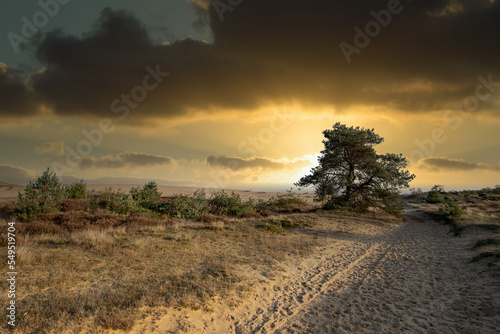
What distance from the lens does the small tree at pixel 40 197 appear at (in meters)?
15.3

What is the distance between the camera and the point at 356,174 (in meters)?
28.8

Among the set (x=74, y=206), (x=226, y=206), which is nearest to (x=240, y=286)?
(x=226, y=206)

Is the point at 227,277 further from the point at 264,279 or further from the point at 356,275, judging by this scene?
the point at 356,275

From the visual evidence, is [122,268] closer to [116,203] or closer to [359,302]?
[359,302]

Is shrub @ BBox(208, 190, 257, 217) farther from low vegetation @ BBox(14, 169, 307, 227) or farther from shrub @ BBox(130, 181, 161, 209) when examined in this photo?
shrub @ BBox(130, 181, 161, 209)

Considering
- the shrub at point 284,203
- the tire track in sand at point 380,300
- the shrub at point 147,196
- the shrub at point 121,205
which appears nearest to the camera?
the tire track in sand at point 380,300

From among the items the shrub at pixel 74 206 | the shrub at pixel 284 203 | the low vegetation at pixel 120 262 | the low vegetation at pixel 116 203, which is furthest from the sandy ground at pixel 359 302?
the shrub at pixel 284 203

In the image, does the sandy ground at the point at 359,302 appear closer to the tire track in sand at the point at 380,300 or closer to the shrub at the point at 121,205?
the tire track in sand at the point at 380,300

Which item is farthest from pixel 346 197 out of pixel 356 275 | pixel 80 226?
pixel 80 226

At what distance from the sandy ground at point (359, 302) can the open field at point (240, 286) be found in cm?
3

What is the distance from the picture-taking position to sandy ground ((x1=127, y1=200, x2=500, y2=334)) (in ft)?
18.6

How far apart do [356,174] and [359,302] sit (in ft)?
78.6

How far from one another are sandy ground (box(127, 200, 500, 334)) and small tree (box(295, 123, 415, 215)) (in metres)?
16.0

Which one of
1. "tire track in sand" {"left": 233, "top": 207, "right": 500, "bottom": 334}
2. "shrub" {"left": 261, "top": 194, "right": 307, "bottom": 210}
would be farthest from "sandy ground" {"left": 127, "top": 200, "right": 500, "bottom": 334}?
"shrub" {"left": 261, "top": 194, "right": 307, "bottom": 210}
